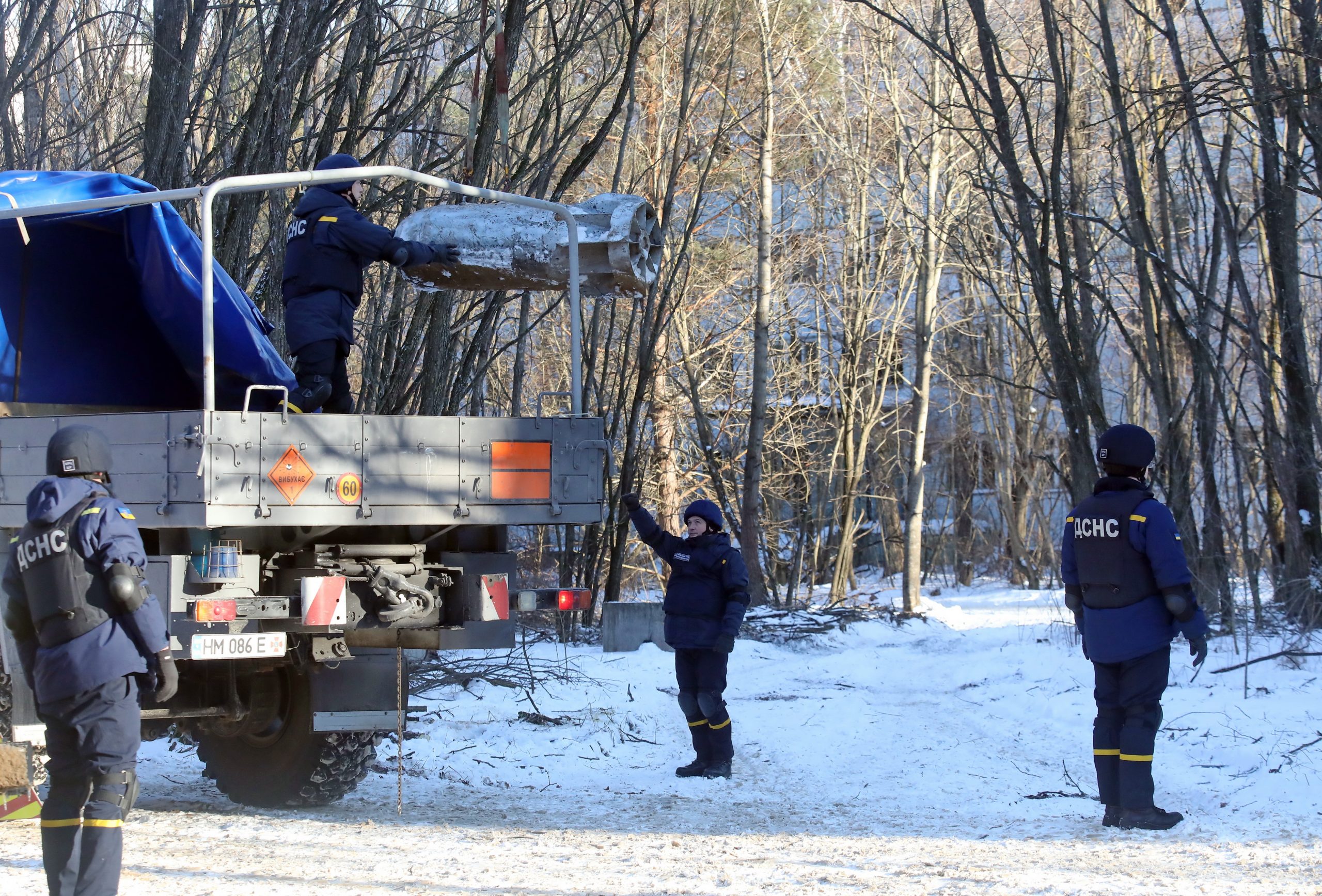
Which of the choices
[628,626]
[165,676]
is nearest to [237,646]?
[165,676]

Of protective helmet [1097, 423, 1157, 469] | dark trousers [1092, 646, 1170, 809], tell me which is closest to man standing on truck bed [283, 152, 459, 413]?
protective helmet [1097, 423, 1157, 469]

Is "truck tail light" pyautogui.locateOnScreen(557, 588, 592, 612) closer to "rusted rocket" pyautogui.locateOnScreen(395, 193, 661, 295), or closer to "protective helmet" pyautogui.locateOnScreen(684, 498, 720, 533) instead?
"protective helmet" pyautogui.locateOnScreen(684, 498, 720, 533)

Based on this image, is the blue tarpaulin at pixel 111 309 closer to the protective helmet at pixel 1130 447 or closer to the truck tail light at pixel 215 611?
the truck tail light at pixel 215 611

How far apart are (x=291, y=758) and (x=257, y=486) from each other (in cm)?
180

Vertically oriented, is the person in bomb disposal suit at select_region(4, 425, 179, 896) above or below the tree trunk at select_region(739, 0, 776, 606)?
below

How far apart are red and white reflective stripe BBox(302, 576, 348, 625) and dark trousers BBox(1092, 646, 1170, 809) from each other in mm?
3347

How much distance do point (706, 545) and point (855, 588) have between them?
53.7ft

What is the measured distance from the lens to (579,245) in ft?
21.5

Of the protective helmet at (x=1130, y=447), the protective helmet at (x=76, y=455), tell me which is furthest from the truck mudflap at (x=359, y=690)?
the protective helmet at (x=1130, y=447)

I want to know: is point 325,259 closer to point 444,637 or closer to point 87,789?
point 444,637

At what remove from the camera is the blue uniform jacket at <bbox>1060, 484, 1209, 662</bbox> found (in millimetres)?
5582

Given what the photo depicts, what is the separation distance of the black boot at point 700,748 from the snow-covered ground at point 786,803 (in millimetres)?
143

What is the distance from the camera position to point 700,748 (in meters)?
7.20

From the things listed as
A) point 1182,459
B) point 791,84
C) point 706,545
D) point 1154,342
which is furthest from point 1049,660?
point 791,84
